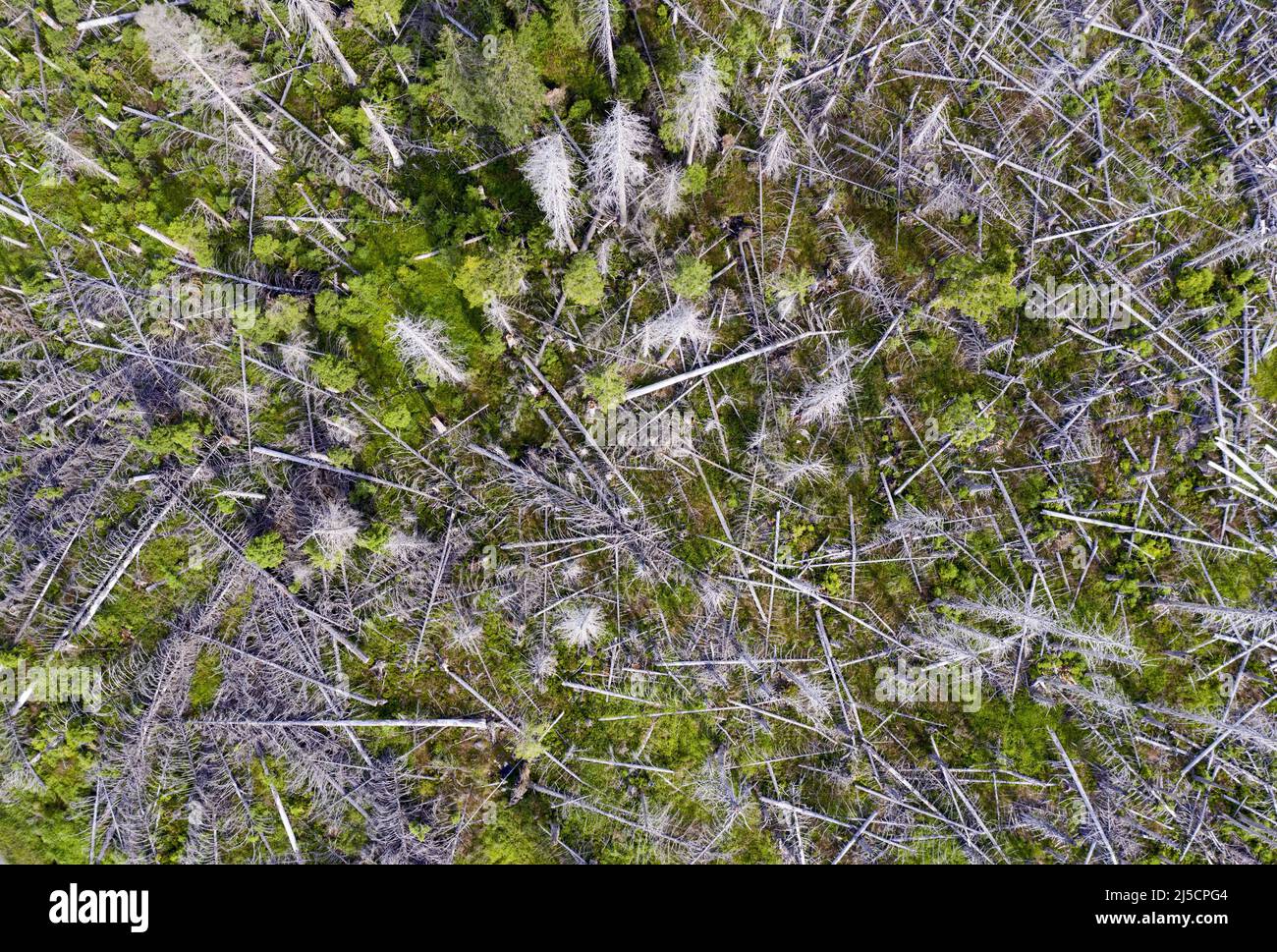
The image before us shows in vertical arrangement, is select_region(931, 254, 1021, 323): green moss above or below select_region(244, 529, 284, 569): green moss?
above

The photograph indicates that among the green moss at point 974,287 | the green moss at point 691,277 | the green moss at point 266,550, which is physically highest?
the green moss at point 691,277

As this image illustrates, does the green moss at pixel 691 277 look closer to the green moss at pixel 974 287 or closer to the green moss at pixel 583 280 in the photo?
the green moss at pixel 583 280

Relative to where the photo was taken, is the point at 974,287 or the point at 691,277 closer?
the point at 691,277

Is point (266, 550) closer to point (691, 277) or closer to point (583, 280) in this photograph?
point (583, 280)

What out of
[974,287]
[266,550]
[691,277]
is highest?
[691,277]

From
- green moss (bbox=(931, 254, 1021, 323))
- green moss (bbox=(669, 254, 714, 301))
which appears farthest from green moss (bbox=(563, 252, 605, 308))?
green moss (bbox=(931, 254, 1021, 323))

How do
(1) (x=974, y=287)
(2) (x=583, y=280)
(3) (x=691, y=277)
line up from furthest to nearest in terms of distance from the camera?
(1) (x=974, y=287) < (3) (x=691, y=277) < (2) (x=583, y=280)

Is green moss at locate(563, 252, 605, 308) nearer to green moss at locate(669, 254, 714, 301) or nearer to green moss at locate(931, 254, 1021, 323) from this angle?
green moss at locate(669, 254, 714, 301)

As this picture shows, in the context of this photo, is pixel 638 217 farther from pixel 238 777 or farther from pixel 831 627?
pixel 238 777

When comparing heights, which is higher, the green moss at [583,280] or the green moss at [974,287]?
the green moss at [583,280]

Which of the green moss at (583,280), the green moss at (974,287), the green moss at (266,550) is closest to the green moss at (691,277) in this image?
the green moss at (583,280)

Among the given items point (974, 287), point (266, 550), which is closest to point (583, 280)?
point (974, 287)
